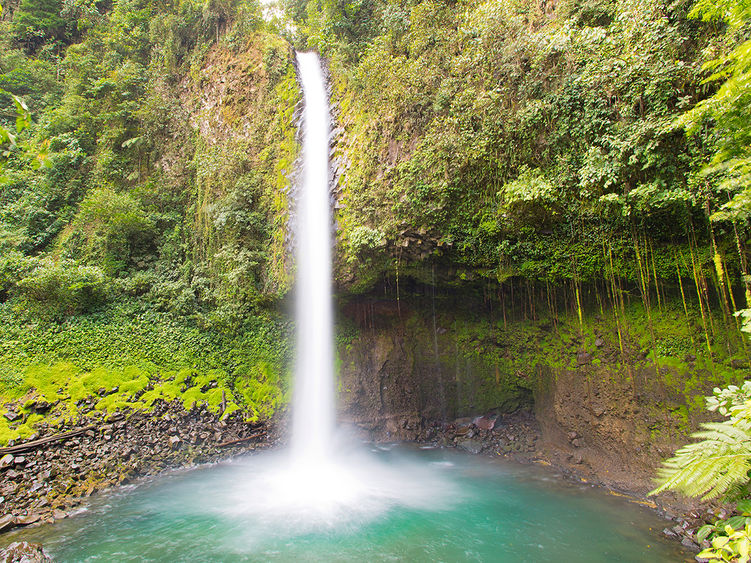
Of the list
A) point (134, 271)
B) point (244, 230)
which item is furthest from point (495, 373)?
point (134, 271)

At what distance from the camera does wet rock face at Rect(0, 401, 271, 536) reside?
6.68 meters

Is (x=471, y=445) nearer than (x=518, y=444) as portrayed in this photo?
No

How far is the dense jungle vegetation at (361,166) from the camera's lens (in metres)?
5.95

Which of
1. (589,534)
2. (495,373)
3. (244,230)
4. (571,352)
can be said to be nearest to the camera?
(589,534)

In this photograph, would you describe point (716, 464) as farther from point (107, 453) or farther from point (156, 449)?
point (107, 453)

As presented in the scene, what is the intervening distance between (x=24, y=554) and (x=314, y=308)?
707cm

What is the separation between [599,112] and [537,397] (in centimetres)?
686

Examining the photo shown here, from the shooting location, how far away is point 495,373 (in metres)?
10.6

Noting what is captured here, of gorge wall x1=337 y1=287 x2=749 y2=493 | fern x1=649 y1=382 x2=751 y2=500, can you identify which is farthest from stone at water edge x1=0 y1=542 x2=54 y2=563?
fern x1=649 y1=382 x2=751 y2=500

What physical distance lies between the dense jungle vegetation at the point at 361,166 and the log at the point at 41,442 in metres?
1.92

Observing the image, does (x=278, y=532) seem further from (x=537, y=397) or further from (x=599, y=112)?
(x=599, y=112)

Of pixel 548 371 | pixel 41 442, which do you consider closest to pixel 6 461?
pixel 41 442

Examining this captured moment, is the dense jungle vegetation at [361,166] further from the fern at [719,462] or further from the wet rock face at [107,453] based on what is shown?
the fern at [719,462]

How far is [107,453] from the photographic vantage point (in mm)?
8133
